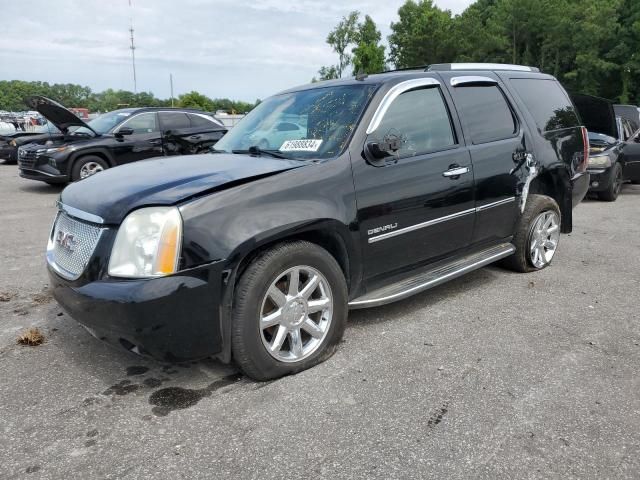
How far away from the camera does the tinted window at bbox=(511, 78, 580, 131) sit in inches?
193

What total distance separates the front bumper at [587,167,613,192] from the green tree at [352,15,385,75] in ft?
106

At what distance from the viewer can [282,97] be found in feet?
14.4

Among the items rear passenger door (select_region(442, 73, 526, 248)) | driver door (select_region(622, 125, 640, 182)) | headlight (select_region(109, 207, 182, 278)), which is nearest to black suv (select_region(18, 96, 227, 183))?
rear passenger door (select_region(442, 73, 526, 248))

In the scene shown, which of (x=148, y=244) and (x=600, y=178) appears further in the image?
(x=600, y=178)

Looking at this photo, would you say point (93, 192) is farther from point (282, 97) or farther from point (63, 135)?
point (63, 135)

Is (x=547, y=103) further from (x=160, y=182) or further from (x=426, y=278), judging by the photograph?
(x=160, y=182)

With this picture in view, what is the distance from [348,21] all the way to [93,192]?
5443 cm

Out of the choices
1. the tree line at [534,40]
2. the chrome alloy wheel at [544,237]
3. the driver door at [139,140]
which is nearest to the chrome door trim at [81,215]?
the chrome alloy wheel at [544,237]

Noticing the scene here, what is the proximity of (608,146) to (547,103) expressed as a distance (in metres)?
5.29

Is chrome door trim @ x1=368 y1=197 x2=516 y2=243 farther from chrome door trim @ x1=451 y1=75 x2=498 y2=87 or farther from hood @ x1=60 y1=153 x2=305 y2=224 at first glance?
chrome door trim @ x1=451 y1=75 x2=498 y2=87

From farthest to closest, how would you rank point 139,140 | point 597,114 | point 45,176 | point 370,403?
point 139,140 < point 45,176 < point 597,114 < point 370,403

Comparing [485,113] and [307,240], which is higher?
[485,113]

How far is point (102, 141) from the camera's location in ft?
34.4

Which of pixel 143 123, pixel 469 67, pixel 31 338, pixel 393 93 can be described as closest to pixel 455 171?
pixel 393 93
